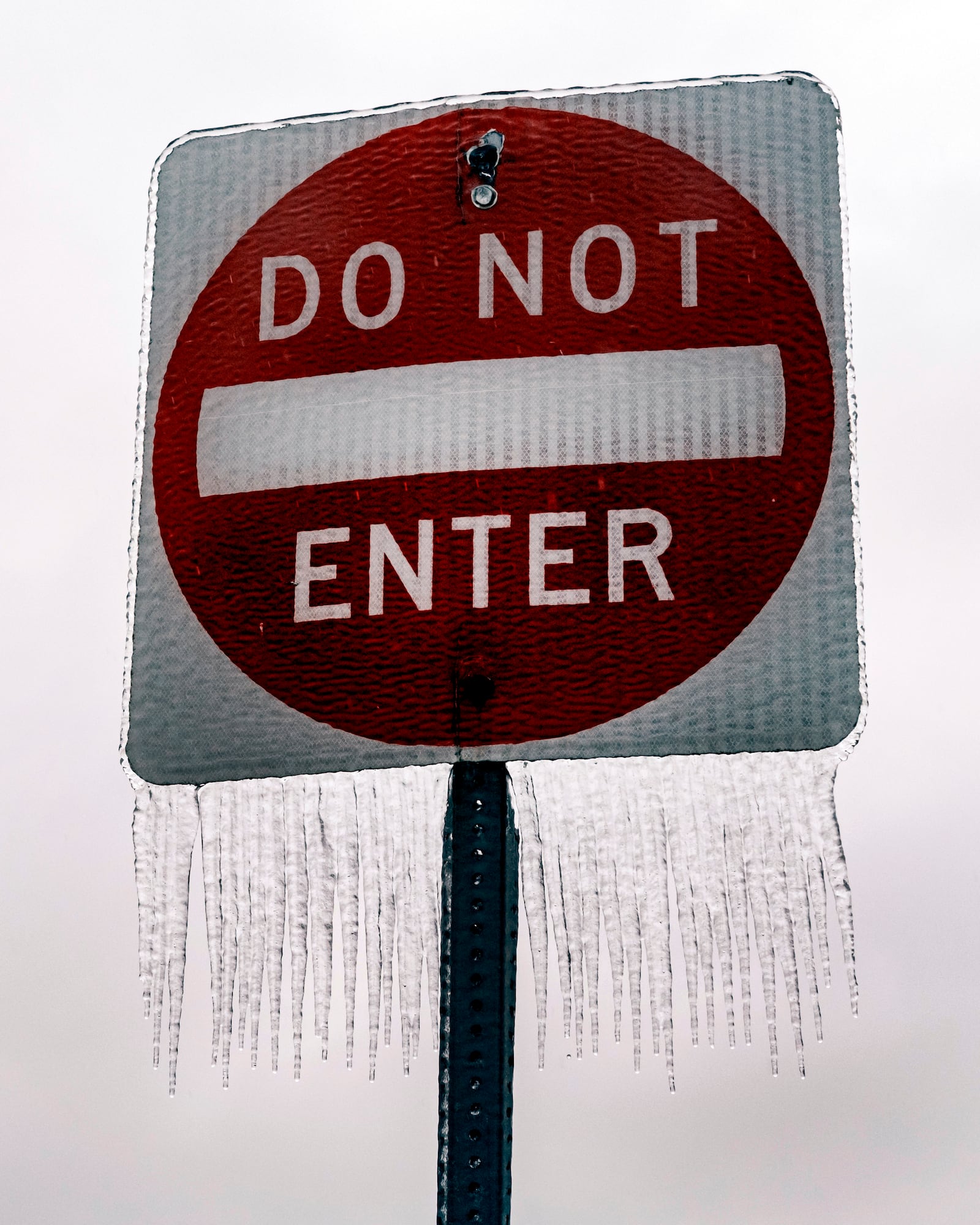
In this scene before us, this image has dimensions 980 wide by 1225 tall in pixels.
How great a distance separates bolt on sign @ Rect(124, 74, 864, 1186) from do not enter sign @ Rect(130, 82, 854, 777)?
11mm

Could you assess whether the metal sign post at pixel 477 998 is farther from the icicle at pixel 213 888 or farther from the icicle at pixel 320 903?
the icicle at pixel 213 888

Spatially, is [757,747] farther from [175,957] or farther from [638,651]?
[175,957]

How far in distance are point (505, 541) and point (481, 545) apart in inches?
3.0

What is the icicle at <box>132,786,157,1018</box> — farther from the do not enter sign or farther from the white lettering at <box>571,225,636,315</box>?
the white lettering at <box>571,225,636,315</box>

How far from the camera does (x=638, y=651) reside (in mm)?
5535

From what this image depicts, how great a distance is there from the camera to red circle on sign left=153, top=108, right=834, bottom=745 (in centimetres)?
559

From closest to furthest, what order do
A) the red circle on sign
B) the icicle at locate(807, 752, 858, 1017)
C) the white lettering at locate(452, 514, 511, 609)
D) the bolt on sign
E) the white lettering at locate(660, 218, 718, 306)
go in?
the icicle at locate(807, 752, 858, 1017), the bolt on sign, the red circle on sign, the white lettering at locate(452, 514, 511, 609), the white lettering at locate(660, 218, 718, 306)

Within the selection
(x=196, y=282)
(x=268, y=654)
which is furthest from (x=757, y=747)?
(x=196, y=282)

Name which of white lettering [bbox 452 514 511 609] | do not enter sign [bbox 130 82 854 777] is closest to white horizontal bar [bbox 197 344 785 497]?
do not enter sign [bbox 130 82 854 777]

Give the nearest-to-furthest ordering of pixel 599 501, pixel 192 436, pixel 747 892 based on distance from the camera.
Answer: pixel 747 892 → pixel 599 501 → pixel 192 436

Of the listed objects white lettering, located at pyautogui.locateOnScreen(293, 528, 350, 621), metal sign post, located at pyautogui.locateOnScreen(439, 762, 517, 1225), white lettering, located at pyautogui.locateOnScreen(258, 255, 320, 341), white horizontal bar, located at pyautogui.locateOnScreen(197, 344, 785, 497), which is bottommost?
metal sign post, located at pyautogui.locateOnScreen(439, 762, 517, 1225)

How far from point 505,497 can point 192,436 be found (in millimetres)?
1102

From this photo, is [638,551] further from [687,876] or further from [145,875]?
[145,875]

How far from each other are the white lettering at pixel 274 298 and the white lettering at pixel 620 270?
34.0 inches
